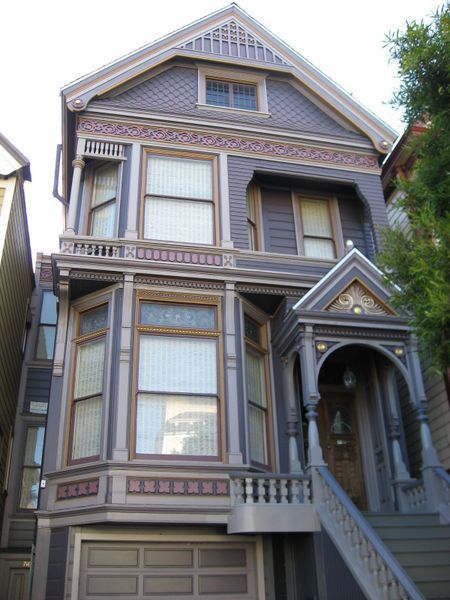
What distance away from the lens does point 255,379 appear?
12000 millimetres

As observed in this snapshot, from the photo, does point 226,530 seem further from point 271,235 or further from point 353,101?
point 353,101

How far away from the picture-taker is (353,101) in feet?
48.2

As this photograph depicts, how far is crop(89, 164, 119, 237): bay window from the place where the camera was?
42.1 feet

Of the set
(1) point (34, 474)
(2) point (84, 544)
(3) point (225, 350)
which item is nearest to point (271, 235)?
(3) point (225, 350)

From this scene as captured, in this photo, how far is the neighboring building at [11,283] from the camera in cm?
1300

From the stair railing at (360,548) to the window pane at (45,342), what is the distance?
990cm

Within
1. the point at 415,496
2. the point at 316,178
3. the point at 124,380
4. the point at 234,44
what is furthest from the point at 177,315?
the point at 234,44

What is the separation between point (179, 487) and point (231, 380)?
6.82ft

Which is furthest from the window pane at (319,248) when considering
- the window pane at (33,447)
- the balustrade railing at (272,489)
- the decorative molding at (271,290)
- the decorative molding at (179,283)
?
the window pane at (33,447)

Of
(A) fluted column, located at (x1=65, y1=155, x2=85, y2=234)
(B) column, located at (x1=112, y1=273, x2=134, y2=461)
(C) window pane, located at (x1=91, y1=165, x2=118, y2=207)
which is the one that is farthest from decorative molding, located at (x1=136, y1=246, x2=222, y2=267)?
(C) window pane, located at (x1=91, y1=165, x2=118, y2=207)

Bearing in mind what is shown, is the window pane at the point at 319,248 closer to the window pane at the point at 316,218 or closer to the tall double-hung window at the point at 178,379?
the window pane at the point at 316,218

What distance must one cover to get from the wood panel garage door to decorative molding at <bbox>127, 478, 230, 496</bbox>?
2.77ft

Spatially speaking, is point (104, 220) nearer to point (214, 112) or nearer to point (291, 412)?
point (214, 112)

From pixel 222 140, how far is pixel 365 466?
23.6 ft
